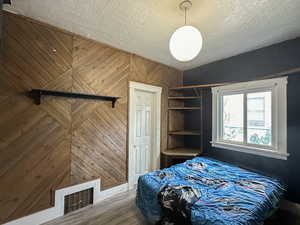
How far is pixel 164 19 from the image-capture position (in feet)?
6.36

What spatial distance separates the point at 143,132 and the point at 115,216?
1.65 meters

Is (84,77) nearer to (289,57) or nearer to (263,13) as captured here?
(263,13)

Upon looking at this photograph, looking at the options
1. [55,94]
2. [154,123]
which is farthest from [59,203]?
[154,123]

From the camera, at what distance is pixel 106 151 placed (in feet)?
8.64

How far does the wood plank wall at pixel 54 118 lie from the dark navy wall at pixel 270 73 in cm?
219

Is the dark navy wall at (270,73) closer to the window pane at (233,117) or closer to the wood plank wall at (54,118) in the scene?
the window pane at (233,117)

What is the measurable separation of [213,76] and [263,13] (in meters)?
1.68

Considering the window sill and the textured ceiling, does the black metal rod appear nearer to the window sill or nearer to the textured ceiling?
the textured ceiling

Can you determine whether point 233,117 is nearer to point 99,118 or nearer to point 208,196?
point 208,196

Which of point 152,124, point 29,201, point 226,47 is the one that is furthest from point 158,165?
point 226,47

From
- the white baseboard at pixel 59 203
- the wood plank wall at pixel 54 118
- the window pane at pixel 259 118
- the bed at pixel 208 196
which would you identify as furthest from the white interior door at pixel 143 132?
the window pane at pixel 259 118

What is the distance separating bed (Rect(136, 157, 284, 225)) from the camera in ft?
4.56

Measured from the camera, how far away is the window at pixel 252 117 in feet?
8.01

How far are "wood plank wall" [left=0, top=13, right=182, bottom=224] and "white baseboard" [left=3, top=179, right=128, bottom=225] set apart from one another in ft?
0.24
